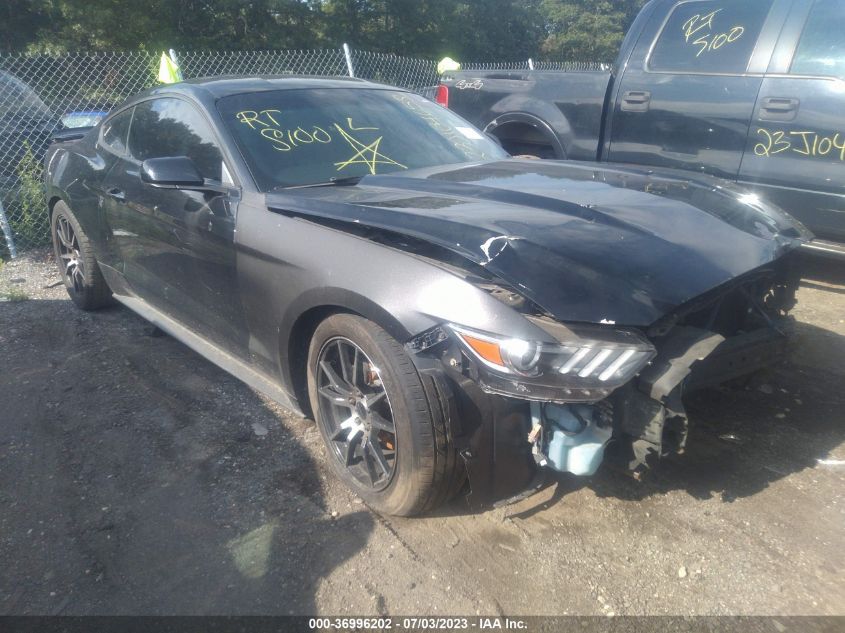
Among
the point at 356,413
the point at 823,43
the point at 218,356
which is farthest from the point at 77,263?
the point at 823,43

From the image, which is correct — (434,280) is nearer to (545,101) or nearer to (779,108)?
(779,108)

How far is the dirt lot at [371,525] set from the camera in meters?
2.32

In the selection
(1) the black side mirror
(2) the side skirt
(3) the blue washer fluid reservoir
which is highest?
(1) the black side mirror

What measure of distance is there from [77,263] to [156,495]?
2.81 meters

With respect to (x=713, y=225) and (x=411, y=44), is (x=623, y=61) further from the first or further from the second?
(x=411, y=44)

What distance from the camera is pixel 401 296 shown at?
234 cm

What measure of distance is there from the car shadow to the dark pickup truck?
323cm

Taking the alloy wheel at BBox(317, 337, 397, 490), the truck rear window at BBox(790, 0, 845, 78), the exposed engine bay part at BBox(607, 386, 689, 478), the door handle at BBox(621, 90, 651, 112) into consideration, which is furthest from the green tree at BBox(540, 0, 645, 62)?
the exposed engine bay part at BBox(607, 386, 689, 478)

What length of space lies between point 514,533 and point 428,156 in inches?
80.7

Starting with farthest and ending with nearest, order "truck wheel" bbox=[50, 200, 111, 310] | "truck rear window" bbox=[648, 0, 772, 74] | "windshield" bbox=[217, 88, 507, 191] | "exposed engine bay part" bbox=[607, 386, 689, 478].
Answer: "truck wheel" bbox=[50, 200, 111, 310] → "truck rear window" bbox=[648, 0, 772, 74] → "windshield" bbox=[217, 88, 507, 191] → "exposed engine bay part" bbox=[607, 386, 689, 478]

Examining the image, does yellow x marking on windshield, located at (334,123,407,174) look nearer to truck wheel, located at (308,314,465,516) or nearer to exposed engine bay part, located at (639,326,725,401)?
truck wheel, located at (308,314,465,516)

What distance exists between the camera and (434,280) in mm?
2281

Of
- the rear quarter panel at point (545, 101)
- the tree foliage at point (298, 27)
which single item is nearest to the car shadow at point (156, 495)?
the rear quarter panel at point (545, 101)

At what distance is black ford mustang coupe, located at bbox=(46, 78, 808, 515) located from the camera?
7.06 ft
